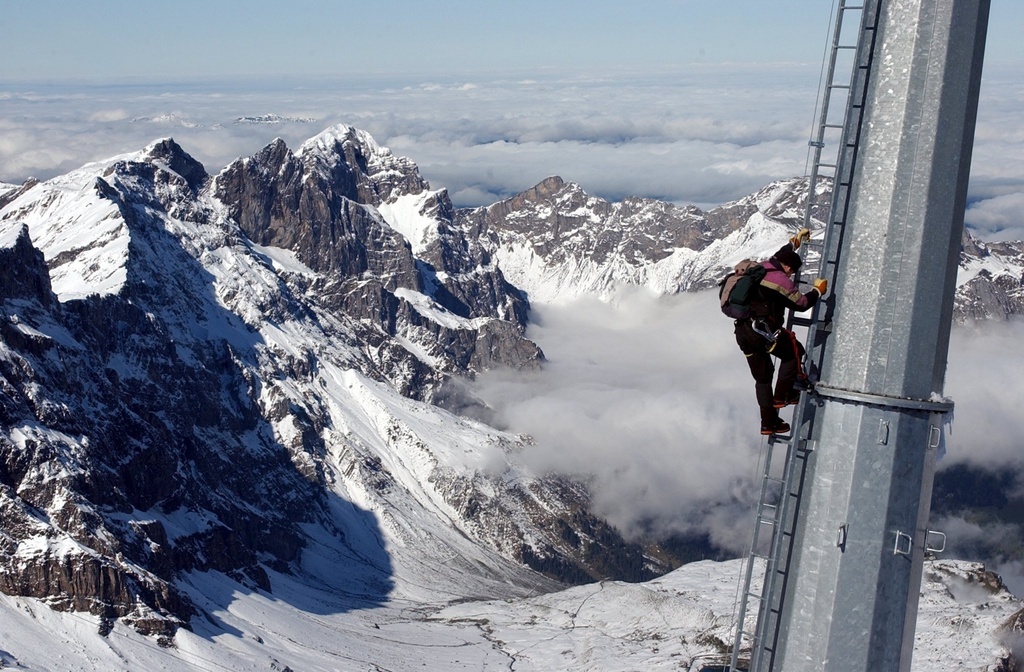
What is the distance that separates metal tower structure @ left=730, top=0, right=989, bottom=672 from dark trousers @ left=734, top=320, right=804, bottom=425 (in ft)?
0.96

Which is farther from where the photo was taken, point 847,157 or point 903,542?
point 903,542

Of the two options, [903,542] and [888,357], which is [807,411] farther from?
[903,542]

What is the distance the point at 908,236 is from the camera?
52.7 ft

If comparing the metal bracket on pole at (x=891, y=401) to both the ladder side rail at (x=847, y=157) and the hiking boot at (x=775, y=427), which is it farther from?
the hiking boot at (x=775, y=427)

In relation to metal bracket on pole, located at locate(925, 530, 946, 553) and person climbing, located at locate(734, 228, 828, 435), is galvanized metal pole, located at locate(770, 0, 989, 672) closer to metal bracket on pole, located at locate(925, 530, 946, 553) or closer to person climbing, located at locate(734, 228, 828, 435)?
metal bracket on pole, located at locate(925, 530, 946, 553)

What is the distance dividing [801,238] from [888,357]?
2360mm

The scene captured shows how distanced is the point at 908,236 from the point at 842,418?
2.84m

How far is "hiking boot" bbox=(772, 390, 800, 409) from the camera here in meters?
17.2

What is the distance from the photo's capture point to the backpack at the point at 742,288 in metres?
17.2

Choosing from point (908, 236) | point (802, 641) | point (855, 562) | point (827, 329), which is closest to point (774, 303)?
point (827, 329)

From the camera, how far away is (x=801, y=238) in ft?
56.9

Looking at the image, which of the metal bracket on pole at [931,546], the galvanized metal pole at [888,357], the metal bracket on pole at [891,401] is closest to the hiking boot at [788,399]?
the galvanized metal pole at [888,357]

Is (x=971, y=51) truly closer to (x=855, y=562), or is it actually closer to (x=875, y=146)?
(x=875, y=146)

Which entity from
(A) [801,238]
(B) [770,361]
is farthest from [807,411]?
(A) [801,238]
